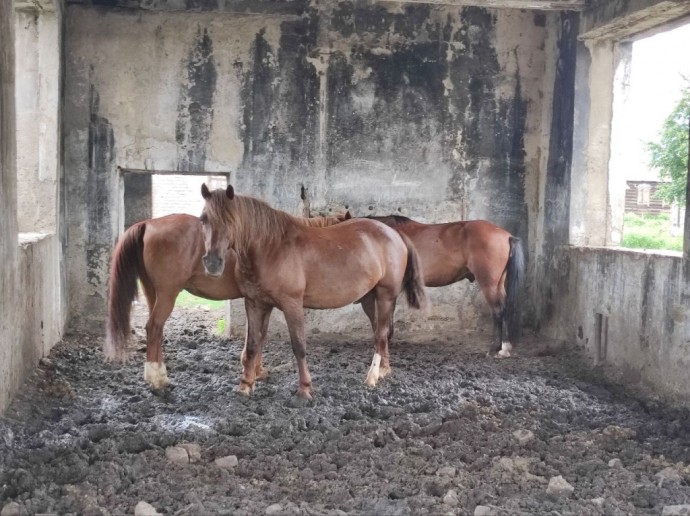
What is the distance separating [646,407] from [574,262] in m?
2.23

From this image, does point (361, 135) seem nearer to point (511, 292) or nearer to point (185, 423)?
point (511, 292)

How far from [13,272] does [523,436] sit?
136 inches

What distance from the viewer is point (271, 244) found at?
4965 mm

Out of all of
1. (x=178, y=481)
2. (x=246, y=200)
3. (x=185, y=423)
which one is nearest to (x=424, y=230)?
(x=246, y=200)

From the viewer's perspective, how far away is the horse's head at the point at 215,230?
4.57m

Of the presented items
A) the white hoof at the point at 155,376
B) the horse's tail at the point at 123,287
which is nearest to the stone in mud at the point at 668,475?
the white hoof at the point at 155,376

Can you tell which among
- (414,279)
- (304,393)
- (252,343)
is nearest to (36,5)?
(252,343)

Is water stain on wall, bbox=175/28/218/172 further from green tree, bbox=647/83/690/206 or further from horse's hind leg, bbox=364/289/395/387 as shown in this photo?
green tree, bbox=647/83/690/206

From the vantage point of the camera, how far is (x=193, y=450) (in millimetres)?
3871

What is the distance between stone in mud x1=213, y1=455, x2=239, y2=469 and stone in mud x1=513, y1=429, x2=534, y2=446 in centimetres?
171

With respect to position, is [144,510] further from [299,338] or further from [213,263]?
[299,338]

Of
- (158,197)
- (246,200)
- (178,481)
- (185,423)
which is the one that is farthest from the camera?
(158,197)

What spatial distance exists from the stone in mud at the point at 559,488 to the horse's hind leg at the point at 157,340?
3.07 meters

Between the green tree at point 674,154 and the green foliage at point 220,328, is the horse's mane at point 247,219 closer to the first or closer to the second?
the green foliage at point 220,328
